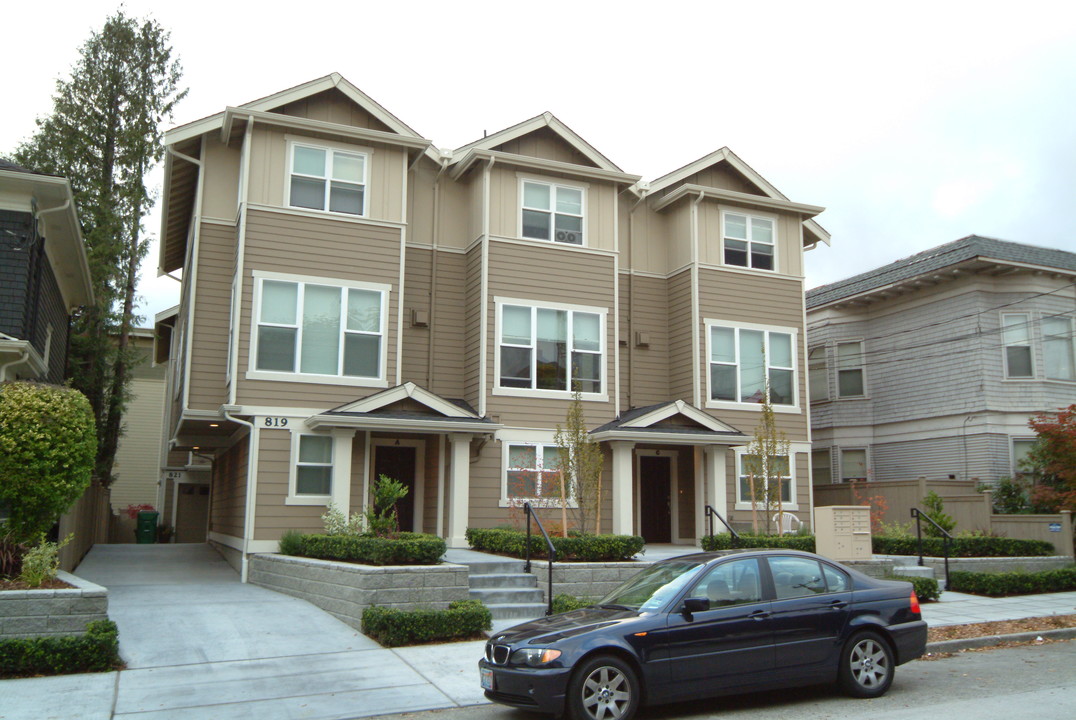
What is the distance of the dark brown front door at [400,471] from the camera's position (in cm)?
1859

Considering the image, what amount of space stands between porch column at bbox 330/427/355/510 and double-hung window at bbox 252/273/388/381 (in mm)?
1236

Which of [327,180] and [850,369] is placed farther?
[850,369]

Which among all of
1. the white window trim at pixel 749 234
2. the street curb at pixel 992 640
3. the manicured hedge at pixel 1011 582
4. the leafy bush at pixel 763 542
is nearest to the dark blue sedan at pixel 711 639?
the street curb at pixel 992 640

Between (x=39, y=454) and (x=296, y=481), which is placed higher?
(x=39, y=454)

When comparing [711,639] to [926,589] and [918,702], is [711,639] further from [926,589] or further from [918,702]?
[926,589]

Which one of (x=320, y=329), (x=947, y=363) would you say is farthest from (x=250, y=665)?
(x=947, y=363)

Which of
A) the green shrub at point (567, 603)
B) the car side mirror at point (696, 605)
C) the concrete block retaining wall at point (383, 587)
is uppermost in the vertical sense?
the car side mirror at point (696, 605)

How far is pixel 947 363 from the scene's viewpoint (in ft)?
79.8

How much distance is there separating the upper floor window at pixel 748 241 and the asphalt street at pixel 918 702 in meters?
12.7

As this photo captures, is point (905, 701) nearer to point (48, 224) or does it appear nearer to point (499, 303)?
point (499, 303)

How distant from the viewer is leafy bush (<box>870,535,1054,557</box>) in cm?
1764

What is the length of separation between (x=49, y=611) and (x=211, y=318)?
8.69 m

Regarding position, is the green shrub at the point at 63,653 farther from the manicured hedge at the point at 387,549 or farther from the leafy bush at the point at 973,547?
the leafy bush at the point at 973,547

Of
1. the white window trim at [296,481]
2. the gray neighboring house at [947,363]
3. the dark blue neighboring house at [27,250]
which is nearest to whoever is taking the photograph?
the dark blue neighboring house at [27,250]
